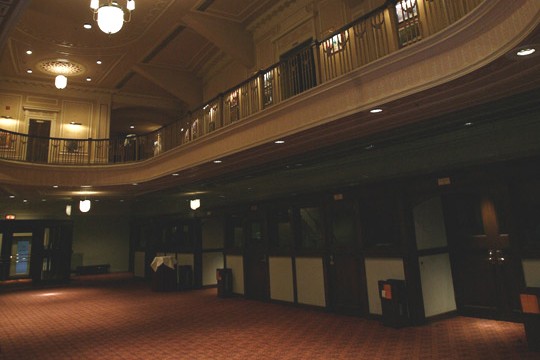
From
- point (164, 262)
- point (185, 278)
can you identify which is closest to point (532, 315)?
point (185, 278)

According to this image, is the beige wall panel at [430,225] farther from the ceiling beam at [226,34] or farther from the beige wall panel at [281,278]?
the ceiling beam at [226,34]

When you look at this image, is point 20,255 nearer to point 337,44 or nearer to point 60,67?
point 60,67

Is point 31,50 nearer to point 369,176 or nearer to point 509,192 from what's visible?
point 369,176

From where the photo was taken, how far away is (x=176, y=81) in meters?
12.8

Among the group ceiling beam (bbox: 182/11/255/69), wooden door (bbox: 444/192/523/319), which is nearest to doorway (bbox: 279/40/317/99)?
ceiling beam (bbox: 182/11/255/69)

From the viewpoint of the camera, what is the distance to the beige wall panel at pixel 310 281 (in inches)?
308

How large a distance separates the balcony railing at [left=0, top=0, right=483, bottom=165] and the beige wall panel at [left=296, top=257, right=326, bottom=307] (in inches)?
135

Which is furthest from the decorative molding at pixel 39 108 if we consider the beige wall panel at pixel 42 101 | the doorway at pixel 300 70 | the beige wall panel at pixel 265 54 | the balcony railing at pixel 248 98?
the doorway at pixel 300 70

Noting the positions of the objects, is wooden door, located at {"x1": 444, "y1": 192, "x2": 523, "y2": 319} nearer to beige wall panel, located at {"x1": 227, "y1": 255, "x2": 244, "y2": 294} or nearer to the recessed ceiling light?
the recessed ceiling light

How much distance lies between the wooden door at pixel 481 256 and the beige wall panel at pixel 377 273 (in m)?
1.28

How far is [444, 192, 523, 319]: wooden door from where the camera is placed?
602 cm

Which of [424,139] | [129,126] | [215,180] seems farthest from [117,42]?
[424,139]

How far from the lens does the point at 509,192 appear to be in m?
5.48

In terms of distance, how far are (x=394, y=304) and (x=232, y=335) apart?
8.80ft
